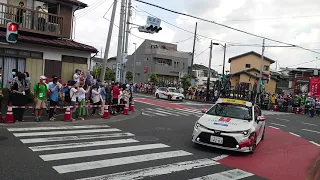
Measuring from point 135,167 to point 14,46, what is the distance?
12.2m

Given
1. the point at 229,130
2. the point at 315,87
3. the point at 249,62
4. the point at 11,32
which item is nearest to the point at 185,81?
the point at 249,62

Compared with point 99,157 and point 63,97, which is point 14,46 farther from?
point 99,157

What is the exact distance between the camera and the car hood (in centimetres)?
845

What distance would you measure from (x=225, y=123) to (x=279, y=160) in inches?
72.1

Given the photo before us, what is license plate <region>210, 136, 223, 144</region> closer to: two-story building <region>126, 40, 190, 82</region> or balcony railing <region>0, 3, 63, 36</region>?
balcony railing <region>0, 3, 63, 36</region>

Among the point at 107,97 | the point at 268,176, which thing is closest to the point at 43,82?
the point at 107,97

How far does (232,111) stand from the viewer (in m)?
9.81

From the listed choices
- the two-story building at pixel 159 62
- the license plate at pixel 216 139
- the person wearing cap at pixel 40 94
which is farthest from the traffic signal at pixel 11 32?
the two-story building at pixel 159 62

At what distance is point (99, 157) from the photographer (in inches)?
280

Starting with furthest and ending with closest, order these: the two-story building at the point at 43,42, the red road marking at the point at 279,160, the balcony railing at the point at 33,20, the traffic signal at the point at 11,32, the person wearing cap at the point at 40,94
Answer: the balcony railing at the point at 33,20
the two-story building at the point at 43,42
the person wearing cap at the point at 40,94
the traffic signal at the point at 11,32
the red road marking at the point at 279,160

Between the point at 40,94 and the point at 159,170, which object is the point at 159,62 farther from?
the point at 159,170

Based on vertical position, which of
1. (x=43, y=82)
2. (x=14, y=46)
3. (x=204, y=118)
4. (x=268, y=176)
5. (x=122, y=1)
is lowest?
(x=268, y=176)

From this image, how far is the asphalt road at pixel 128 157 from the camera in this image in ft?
19.9

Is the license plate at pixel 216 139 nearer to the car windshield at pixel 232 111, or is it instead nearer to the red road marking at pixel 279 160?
the red road marking at pixel 279 160
